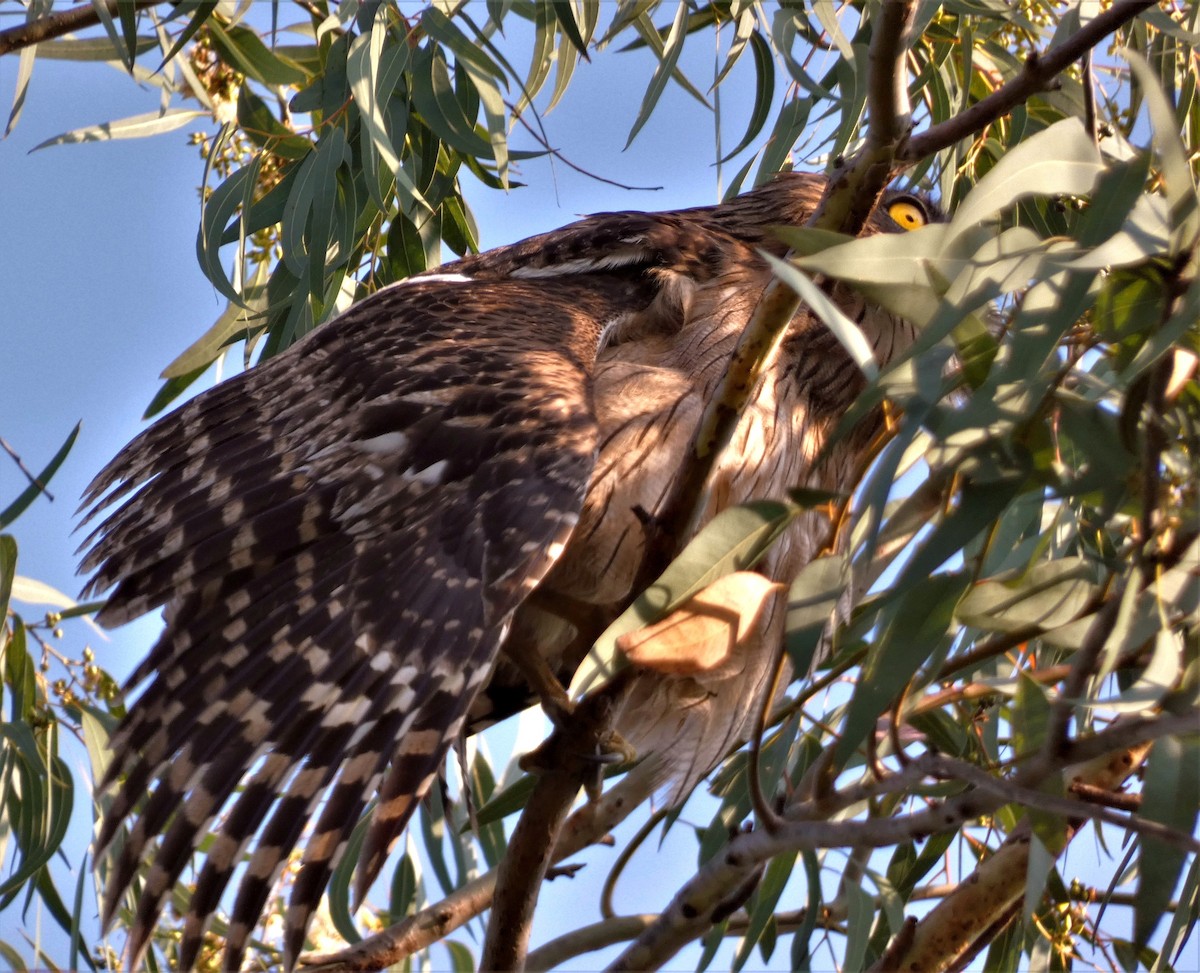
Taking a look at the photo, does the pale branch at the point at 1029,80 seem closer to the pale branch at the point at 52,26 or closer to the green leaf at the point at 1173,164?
the green leaf at the point at 1173,164

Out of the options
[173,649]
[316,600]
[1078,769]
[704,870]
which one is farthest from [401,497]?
[1078,769]

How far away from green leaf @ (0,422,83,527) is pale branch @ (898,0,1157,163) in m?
1.37

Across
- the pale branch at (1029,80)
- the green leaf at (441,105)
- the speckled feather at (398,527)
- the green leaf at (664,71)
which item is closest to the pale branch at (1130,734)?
the speckled feather at (398,527)

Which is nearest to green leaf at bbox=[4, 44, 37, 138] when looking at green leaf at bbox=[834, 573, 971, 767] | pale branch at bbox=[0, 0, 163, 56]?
pale branch at bbox=[0, 0, 163, 56]

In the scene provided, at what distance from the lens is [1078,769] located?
206cm

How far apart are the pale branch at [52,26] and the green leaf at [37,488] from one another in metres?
0.69

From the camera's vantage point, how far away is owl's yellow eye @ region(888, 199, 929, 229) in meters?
2.55

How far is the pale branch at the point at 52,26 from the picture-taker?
2416 mm

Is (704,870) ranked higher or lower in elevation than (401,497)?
lower

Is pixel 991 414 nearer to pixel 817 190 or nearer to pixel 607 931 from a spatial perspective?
pixel 607 931

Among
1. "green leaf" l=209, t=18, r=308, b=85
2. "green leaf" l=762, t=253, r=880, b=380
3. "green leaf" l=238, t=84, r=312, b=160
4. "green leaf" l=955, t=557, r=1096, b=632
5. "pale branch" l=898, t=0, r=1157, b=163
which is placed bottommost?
"green leaf" l=955, t=557, r=1096, b=632

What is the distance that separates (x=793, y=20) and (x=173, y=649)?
4.21ft

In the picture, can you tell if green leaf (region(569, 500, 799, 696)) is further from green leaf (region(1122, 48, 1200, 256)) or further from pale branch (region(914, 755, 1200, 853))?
green leaf (region(1122, 48, 1200, 256))

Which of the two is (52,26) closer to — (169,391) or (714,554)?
(169,391)
